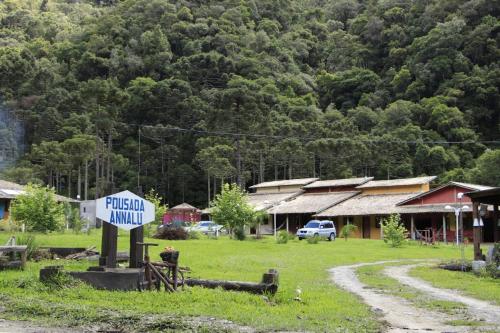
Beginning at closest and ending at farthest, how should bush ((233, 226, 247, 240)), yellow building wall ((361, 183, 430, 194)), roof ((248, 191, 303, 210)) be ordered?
bush ((233, 226, 247, 240)), yellow building wall ((361, 183, 430, 194)), roof ((248, 191, 303, 210))

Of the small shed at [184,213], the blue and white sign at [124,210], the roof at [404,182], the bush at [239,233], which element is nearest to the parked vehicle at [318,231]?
the bush at [239,233]

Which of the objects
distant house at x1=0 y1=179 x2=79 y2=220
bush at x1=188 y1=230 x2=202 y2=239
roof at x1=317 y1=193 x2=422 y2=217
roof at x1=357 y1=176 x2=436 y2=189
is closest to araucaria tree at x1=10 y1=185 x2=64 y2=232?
bush at x1=188 y1=230 x2=202 y2=239

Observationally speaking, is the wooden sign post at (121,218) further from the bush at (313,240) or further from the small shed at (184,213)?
the small shed at (184,213)

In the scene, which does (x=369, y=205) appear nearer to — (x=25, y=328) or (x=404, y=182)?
(x=404, y=182)

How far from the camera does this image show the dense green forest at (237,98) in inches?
2891

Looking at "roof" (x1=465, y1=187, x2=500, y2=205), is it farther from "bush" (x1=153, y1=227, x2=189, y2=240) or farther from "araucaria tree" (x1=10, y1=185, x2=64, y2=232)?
"araucaria tree" (x1=10, y1=185, x2=64, y2=232)

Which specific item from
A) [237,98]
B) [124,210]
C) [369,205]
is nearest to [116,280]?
[124,210]

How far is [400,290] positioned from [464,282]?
10.5 feet

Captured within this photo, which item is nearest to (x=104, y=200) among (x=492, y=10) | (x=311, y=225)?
(x=311, y=225)

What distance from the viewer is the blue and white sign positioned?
11984mm

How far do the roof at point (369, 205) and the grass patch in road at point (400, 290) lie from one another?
26060mm

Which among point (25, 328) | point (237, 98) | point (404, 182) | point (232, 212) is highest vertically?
point (237, 98)

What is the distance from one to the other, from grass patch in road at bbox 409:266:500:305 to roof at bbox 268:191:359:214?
30881 mm

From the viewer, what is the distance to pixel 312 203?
54906 millimetres
